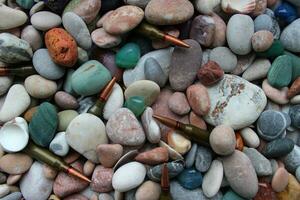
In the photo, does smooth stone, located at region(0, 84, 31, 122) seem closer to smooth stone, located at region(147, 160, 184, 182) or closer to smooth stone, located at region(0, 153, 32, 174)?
smooth stone, located at region(0, 153, 32, 174)

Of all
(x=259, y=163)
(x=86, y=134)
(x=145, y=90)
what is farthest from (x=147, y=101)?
(x=259, y=163)

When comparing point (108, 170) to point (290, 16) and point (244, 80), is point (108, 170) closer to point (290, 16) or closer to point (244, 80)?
point (244, 80)

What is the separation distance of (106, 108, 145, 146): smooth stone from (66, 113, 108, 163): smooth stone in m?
A: 0.02

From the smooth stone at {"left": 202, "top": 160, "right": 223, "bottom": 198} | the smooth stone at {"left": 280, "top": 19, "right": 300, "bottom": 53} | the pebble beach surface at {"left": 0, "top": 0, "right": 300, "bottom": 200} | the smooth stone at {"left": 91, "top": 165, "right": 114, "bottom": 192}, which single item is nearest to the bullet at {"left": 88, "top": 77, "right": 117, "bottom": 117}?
the pebble beach surface at {"left": 0, "top": 0, "right": 300, "bottom": 200}

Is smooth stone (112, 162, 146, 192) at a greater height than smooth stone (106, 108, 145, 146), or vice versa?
smooth stone (106, 108, 145, 146)

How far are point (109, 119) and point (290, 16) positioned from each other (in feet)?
1.32

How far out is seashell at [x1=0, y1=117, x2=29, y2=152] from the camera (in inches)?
30.2

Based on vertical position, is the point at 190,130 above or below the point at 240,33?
below

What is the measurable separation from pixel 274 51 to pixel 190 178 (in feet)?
0.92

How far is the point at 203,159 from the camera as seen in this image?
0.74m

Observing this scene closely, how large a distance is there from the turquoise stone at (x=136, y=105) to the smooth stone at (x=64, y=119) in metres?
0.11

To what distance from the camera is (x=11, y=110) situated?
78 cm

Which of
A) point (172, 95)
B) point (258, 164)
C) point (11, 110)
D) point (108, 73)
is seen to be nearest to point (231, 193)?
point (258, 164)

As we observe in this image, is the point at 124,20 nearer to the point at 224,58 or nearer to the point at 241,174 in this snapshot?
the point at 224,58
